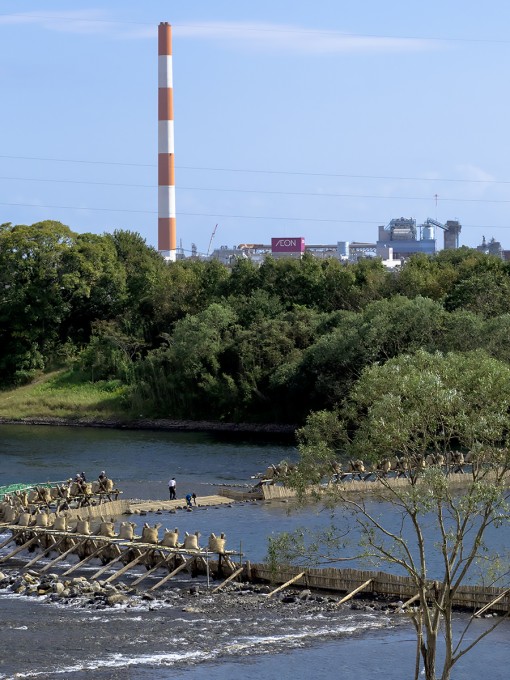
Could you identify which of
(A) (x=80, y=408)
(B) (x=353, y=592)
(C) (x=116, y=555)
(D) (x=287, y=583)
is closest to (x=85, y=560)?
(C) (x=116, y=555)

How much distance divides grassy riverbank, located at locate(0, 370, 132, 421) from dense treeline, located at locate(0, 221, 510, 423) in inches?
57.0

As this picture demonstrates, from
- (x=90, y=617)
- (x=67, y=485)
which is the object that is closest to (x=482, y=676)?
(x=90, y=617)

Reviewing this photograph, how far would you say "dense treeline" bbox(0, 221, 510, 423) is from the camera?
9775cm

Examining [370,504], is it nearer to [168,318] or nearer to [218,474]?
[218,474]

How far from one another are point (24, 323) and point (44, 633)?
86995mm

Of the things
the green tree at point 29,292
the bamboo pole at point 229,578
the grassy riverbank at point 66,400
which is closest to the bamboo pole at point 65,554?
the bamboo pole at point 229,578

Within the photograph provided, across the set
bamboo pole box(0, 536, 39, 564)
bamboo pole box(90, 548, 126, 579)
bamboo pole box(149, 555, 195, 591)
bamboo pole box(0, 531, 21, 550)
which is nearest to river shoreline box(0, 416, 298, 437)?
bamboo pole box(0, 531, 21, 550)

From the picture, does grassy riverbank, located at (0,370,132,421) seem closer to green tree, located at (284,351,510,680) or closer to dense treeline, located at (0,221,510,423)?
dense treeline, located at (0,221,510,423)

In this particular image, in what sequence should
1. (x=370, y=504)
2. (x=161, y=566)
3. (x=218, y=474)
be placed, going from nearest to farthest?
(x=161, y=566)
(x=370, y=504)
(x=218, y=474)

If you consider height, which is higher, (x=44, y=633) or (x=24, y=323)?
(x=24, y=323)

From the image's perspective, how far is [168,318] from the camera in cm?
12800

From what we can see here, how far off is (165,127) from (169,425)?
43.1m

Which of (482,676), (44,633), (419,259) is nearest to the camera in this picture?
(482,676)

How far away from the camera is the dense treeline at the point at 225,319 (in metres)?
97.8
